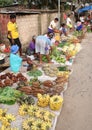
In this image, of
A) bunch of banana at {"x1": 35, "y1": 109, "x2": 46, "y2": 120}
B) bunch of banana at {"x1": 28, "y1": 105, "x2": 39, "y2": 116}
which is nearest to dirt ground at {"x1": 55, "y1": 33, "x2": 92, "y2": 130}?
bunch of banana at {"x1": 35, "y1": 109, "x2": 46, "y2": 120}

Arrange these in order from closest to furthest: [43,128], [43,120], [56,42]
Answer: [43,128]
[43,120]
[56,42]

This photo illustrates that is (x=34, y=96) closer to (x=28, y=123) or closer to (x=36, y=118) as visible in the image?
(x=36, y=118)

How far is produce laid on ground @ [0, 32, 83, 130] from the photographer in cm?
593

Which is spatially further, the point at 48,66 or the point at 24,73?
the point at 48,66

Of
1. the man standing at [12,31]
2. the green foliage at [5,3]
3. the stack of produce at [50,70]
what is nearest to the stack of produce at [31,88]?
the stack of produce at [50,70]

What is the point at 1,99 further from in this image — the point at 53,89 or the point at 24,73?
the point at 24,73

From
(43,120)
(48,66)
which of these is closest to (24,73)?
(48,66)

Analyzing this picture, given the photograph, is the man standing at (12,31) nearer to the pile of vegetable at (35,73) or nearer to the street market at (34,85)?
the street market at (34,85)

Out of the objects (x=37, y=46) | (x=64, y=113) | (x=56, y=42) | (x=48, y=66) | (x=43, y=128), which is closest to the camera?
(x=43, y=128)

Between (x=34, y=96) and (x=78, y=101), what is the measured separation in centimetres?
116

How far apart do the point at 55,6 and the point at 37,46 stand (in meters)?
12.8

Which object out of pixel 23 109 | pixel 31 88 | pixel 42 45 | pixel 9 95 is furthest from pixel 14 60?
pixel 23 109

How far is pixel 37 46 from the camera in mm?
10750

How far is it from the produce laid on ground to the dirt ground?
19 cm
